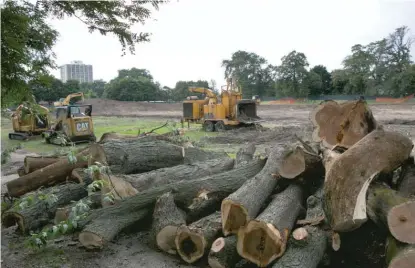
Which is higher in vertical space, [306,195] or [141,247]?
[306,195]

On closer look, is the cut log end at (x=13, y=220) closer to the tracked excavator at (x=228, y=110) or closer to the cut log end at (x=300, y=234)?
the cut log end at (x=300, y=234)

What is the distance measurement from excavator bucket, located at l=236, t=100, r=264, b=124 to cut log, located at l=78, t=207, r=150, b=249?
1384 cm

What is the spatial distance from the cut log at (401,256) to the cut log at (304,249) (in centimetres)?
60

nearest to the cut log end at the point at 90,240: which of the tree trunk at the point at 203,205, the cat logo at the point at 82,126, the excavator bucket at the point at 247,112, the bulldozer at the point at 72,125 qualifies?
the tree trunk at the point at 203,205

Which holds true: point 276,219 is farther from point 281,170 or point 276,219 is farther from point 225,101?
point 225,101

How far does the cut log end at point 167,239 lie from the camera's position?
171 inches

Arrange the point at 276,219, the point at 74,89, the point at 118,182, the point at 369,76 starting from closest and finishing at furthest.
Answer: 1. the point at 276,219
2. the point at 118,182
3. the point at 74,89
4. the point at 369,76

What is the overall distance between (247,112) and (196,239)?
1545cm

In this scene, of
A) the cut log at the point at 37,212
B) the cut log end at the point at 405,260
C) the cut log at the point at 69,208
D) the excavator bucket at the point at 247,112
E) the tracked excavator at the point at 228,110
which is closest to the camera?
the cut log end at the point at 405,260

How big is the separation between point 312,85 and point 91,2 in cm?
4688

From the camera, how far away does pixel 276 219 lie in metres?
3.85

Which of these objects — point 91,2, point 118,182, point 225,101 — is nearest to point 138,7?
point 91,2

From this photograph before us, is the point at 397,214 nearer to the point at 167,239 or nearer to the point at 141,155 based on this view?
the point at 167,239

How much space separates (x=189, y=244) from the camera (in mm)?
4176
